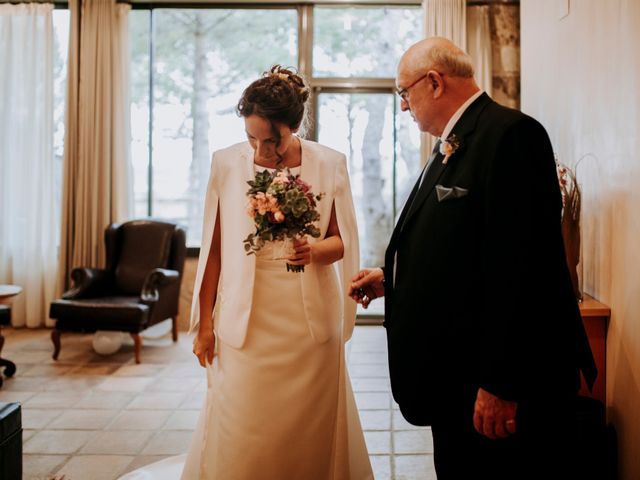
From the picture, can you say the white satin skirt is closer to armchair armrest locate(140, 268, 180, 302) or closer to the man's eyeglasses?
the man's eyeglasses

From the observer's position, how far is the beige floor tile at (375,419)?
13.3 ft

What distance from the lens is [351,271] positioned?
263 cm

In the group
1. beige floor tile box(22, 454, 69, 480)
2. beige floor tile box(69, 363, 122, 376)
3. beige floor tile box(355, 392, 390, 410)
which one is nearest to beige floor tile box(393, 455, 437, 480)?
beige floor tile box(355, 392, 390, 410)

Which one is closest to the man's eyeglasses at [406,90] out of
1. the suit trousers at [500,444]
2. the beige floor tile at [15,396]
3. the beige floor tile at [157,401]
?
the suit trousers at [500,444]

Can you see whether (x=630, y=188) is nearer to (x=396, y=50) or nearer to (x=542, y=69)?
(x=542, y=69)

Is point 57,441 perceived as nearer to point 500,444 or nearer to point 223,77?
point 500,444

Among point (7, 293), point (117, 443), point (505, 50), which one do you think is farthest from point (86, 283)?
point (505, 50)

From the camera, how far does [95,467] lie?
3436mm

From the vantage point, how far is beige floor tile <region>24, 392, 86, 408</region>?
4480mm

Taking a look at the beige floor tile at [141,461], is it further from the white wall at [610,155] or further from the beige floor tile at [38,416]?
the white wall at [610,155]

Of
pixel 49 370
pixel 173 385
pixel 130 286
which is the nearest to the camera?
pixel 173 385

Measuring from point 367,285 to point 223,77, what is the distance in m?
5.46

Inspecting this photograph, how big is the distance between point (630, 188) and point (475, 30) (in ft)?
16.0

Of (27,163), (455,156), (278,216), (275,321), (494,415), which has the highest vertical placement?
(27,163)
